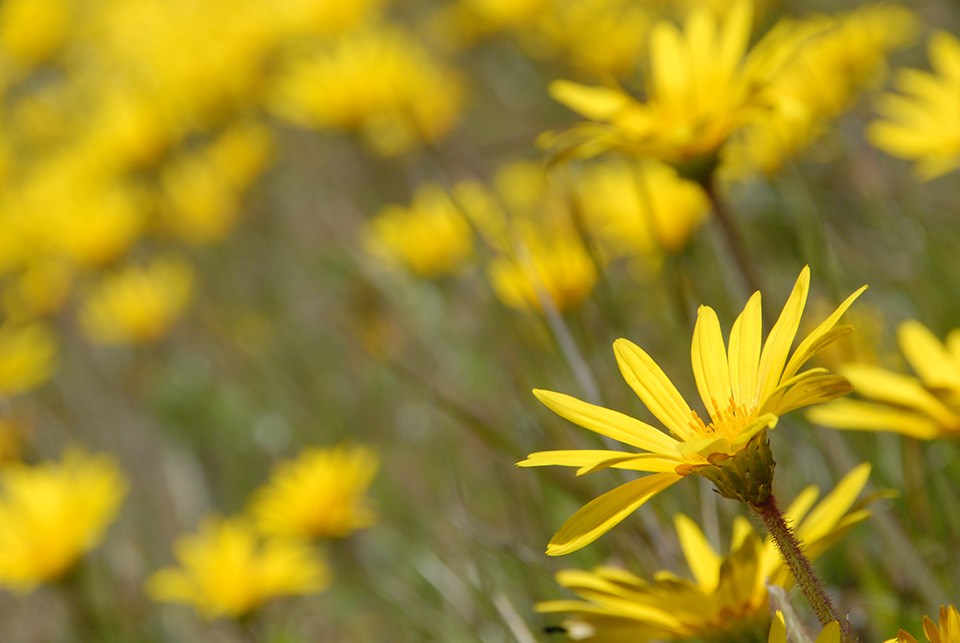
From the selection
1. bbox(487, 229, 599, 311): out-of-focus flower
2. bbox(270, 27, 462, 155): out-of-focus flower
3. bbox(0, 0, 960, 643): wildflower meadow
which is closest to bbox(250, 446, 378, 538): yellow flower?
bbox(0, 0, 960, 643): wildflower meadow

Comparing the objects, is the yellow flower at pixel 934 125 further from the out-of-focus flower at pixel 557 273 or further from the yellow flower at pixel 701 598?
the yellow flower at pixel 701 598

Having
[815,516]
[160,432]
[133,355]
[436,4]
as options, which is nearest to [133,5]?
[436,4]

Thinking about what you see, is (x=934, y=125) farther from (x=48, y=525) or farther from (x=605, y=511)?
(x=48, y=525)

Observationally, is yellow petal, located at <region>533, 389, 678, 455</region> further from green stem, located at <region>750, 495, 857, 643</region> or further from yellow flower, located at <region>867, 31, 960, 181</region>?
yellow flower, located at <region>867, 31, 960, 181</region>

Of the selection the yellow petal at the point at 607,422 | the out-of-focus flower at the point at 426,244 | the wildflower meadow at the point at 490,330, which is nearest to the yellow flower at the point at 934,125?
the wildflower meadow at the point at 490,330

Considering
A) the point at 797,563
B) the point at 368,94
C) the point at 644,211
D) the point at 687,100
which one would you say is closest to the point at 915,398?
the point at 797,563

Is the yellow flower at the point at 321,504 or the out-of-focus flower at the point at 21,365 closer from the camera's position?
the yellow flower at the point at 321,504

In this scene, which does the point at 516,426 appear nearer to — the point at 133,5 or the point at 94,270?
the point at 94,270

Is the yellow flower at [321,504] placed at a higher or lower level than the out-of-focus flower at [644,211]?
lower
